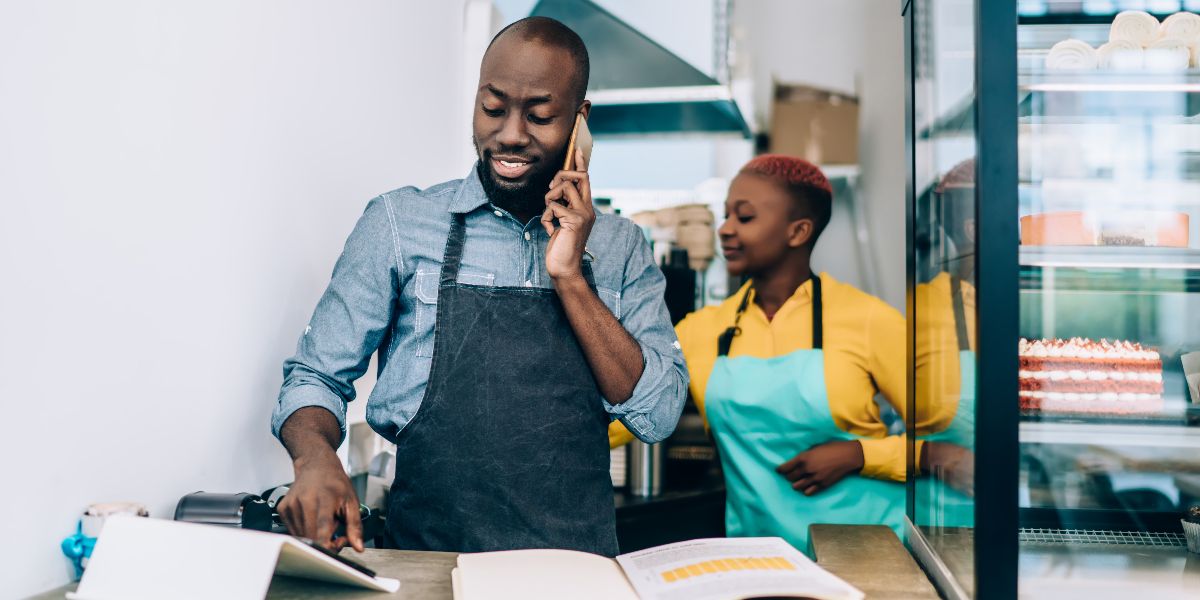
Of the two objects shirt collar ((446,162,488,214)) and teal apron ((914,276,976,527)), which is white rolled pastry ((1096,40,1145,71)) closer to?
teal apron ((914,276,976,527))

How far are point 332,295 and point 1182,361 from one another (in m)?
1.65

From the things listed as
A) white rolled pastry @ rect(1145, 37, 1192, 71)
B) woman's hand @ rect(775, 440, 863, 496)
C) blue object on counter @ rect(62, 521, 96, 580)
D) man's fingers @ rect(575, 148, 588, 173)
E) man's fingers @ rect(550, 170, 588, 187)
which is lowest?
woman's hand @ rect(775, 440, 863, 496)

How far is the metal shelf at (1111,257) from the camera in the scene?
5.36ft

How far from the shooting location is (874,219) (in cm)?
329

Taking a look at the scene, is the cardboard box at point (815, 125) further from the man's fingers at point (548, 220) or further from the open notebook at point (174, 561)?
the open notebook at point (174, 561)

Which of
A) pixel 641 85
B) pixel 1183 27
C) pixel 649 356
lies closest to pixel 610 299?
pixel 649 356

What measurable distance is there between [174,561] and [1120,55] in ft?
6.09

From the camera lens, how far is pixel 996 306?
118 cm

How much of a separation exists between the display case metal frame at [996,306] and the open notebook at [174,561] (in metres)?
0.80

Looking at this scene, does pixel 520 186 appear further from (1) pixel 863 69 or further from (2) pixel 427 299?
(1) pixel 863 69

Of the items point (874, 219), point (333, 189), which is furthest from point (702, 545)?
point (874, 219)

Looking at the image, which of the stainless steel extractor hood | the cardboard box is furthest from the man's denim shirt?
the cardboard box

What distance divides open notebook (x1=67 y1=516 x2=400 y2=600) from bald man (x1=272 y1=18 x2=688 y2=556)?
0.37 meters

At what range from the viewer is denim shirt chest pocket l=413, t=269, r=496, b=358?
1541 millimetres
